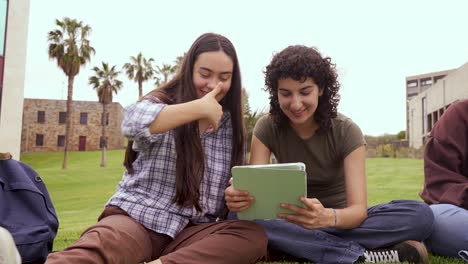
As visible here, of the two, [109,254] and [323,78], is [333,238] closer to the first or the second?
[323,78]

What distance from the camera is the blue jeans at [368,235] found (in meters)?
2.89

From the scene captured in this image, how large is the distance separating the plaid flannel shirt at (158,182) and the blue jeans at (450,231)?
1498 millimetres

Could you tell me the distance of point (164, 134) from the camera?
2.71 metres

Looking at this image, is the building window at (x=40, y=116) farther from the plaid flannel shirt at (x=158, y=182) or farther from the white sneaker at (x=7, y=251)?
the white sneaker at (x=7, y=251)

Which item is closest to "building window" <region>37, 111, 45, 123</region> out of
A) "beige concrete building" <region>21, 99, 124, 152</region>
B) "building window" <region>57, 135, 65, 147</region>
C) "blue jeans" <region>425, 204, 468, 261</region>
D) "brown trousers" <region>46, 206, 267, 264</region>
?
"beige concrete building" <region>21, 99, 124, 152</region>

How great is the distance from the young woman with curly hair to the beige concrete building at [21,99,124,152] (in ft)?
154

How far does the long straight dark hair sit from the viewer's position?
2631 millimetres

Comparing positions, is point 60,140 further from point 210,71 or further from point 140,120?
point 140,120

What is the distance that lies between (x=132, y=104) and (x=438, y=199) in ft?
7.54

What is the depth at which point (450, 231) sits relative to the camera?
119 inches

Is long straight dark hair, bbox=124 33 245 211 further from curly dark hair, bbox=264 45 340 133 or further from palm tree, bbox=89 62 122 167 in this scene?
palm tree, bbox=89 62 122 167

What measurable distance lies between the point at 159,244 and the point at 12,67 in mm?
15625

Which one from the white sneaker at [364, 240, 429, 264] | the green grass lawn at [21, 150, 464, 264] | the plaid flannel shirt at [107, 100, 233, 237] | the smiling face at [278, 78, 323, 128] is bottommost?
the green grass lawn at [21, 150, 464, 264]

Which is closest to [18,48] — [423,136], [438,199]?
[438,199]
